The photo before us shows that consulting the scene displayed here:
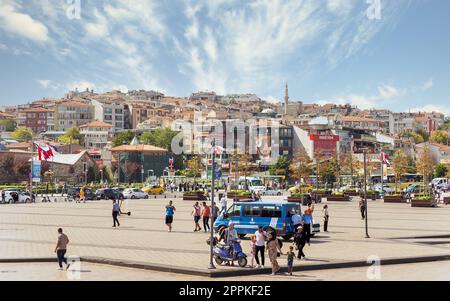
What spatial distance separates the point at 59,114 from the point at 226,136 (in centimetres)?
6436

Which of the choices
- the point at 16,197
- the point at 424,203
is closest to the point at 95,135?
the point at 16,197

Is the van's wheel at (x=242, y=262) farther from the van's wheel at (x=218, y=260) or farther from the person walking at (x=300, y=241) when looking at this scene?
the person walking at (x=300, y=241)

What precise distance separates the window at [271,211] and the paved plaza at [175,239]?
1.33m

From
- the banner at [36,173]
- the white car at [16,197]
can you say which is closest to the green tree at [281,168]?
the banner at [36,173]

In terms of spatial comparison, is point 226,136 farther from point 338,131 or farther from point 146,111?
point 146,111

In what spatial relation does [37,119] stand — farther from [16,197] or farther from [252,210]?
[252,210]

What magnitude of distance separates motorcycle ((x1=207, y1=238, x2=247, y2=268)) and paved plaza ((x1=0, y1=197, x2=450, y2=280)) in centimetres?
43

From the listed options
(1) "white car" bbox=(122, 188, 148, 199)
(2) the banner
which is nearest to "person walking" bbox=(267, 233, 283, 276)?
(2) the banner

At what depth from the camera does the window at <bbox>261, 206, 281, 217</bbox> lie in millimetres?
22344

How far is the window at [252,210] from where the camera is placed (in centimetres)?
2270

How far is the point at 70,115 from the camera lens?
543 feet
